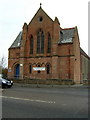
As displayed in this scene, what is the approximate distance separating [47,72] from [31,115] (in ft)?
89.1

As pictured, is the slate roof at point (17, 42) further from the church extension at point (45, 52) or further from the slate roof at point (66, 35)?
the slate roof at point (66, 35)

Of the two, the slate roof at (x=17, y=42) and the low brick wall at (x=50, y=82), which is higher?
the slate roof at (x=17, y=42)

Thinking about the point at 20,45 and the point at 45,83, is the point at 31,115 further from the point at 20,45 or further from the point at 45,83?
the point at 20,45

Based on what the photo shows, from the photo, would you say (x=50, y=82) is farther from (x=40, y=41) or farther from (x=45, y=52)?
(x=40, y=41)

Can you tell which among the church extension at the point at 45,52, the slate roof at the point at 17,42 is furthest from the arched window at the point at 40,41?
the slate roof at the point at 17,42

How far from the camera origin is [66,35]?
36.6m

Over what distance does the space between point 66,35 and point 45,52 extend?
16.6ft

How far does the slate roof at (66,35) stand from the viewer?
35125 millimetres

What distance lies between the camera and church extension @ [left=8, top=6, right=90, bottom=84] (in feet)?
112

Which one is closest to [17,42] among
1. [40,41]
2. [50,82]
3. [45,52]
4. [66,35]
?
[40,41]

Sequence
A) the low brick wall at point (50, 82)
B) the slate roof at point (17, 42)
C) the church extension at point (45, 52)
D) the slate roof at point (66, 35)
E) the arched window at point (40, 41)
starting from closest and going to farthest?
1. the low brick wall at point (50, 82)
2. the church extension at point (45, 52)
3. the slate roof at point (66, 35)
4. the arched window at point (40, 41)
5. the slate roof at point (17, 42)

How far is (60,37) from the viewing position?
36375 millimetres

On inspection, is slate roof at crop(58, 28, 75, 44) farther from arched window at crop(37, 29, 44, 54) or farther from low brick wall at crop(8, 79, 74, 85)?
low brick wall at crop(8, 79, 74, 85)

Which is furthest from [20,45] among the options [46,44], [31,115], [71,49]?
[31,115]
